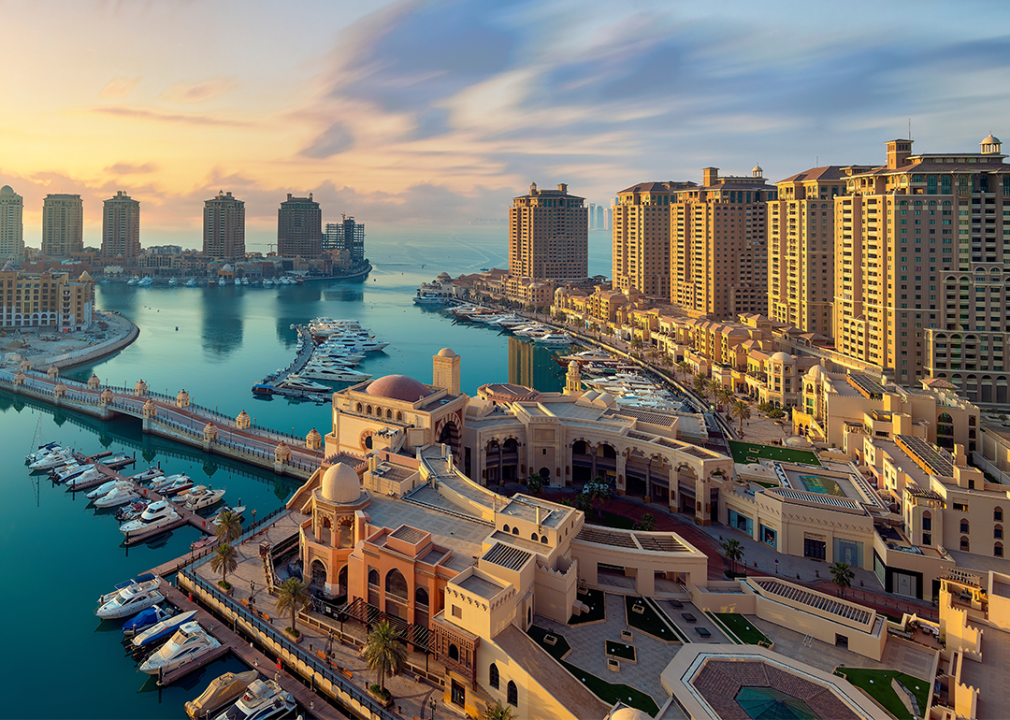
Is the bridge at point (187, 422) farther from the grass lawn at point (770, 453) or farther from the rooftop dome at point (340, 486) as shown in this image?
the grass lawn at point (770, 453)

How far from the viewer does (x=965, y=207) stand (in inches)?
1967

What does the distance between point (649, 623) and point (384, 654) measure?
953 centimetres

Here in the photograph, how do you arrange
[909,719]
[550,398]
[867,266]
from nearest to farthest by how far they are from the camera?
[909,719] → [550,398] → [867,266]

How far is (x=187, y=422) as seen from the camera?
169 feet

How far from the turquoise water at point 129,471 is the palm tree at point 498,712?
34.9 ft

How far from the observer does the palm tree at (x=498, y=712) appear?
18969 millimetres

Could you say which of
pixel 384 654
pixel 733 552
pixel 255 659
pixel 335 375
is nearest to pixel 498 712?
pixel 384 654

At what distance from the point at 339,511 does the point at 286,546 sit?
602cm

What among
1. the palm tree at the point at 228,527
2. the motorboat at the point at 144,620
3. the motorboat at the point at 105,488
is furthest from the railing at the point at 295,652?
the motorboat at the point at 105,488

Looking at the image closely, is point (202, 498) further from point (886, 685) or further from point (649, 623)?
point (886, 685)

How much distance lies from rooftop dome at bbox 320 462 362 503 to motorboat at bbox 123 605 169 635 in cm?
805

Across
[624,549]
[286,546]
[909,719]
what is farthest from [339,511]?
[909,719]

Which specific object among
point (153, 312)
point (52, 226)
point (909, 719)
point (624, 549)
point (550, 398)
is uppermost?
point (52, 226)

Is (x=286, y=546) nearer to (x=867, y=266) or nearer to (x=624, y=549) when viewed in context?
(x=624, y=549)
